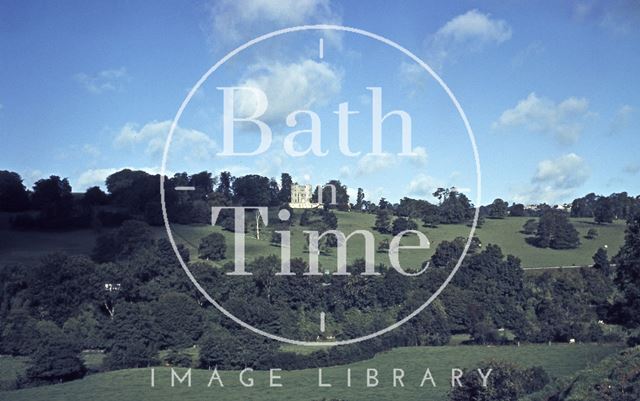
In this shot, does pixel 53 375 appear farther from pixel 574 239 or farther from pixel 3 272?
pixel 574 239

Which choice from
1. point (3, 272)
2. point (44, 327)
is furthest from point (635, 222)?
point (3, 272)

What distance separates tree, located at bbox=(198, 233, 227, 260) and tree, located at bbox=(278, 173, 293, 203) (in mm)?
13254

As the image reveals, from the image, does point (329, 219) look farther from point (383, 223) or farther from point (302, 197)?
point (302, 197)

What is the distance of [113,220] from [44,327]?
49.6 ft

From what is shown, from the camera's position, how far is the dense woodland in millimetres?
26000

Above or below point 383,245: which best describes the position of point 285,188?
above

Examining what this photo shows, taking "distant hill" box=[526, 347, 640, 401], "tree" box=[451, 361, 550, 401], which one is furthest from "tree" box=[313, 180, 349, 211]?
"distant hill" box=[526, 347, 640, 401]

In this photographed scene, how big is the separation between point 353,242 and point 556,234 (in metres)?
15.7

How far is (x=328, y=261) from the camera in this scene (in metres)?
37.9

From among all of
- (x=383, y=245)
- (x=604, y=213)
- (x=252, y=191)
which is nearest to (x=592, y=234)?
(x=604, y=213)

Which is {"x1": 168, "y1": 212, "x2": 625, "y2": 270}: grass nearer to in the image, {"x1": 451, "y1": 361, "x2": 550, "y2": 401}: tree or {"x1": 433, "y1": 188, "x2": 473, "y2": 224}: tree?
{"x1": 433, "y1": 188, "x2": 473, "y2": 224}: tree

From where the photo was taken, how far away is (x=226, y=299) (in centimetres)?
3331

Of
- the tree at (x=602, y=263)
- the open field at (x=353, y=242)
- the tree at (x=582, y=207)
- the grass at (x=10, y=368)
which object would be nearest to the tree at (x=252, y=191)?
the open field at (x=353, y=242)

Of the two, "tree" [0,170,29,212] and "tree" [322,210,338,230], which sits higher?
"tree" [0,170,29,212]
